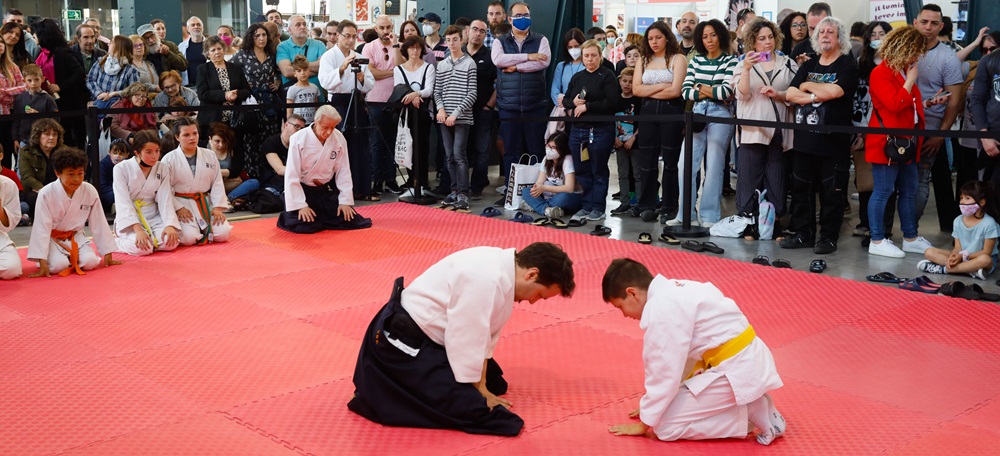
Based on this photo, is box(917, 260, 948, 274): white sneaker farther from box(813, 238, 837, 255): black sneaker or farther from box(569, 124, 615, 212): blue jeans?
box(569, 124, 615, 212): blue jeans

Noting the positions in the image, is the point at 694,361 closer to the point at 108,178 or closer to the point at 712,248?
the point at 712,248

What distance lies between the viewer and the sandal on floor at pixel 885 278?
6.23 meters

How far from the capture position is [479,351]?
3.64m

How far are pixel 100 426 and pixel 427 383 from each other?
52.2 inches

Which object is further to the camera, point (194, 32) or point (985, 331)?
point (194, 32)

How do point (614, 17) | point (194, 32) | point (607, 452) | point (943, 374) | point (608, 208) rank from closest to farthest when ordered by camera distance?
point (607, 452) < point (943, 374) < point (608, 208) < point (194, 32) < point (614, 17)

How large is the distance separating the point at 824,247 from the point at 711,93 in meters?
1.51

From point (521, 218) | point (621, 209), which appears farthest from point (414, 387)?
point (621, 209)

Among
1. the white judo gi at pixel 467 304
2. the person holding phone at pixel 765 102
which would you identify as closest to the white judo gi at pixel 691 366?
the white judo gi at pixel 467 304

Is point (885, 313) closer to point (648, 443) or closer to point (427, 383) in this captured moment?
point (648, 443)

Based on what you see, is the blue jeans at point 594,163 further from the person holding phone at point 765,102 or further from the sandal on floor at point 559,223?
the person holding phone at point 765,102

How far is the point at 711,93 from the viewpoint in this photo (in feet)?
25.1

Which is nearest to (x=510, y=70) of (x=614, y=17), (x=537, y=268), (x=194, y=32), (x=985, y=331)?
(x=194, y=32)

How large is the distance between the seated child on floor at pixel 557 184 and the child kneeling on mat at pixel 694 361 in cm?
498
